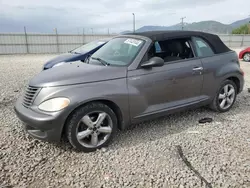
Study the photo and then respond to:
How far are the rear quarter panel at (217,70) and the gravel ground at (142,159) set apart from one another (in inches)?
26.7

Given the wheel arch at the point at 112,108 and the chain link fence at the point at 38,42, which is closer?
the wheel arch at the point at 112,108

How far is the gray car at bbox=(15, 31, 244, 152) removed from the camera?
2.97m

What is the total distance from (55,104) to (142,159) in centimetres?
136

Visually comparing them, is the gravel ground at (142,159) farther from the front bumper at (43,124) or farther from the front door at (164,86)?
the front door at (164,86)

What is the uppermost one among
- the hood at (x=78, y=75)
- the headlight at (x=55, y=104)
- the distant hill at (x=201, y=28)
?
the distant hill at (x=201, y=28)

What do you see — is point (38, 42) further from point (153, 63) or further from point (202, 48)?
point (153, 63)

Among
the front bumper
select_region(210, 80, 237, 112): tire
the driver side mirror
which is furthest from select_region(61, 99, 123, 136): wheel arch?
select_region(210, 80, 237, 112): tire

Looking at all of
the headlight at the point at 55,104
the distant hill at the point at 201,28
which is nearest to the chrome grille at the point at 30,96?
the headlight at the point at 55,104

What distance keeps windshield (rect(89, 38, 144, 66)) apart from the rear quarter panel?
4.39ft

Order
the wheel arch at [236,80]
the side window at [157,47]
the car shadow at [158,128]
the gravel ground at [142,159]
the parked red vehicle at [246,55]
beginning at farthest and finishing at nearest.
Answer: the parked red vehicle at [246,55]
the wheel arch at [236,80]
the side window at [157,47]
the car shadow at [158,128]
the gravel ground at [142,159]

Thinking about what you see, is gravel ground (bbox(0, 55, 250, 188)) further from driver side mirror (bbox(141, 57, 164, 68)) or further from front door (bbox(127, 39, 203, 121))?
driver side mirror (bbox(141, 57, 164, 68))

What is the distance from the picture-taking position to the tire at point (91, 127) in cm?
300

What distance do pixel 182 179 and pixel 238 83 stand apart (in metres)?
3.04

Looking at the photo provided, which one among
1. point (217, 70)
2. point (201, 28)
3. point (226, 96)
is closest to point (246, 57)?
point (226, 96)
